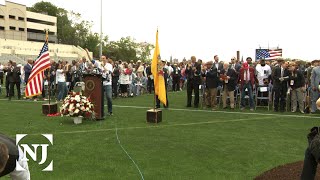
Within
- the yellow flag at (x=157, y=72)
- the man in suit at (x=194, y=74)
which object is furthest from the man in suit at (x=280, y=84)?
the yellow flag at (x=157, y=72)

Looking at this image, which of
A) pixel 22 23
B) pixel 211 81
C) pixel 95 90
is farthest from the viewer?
pixel 22 23

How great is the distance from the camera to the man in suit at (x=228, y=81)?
16991mm

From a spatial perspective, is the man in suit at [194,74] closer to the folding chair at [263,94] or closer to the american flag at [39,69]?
the folding chair at [263,94]

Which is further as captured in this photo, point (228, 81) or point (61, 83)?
point (61, 83)

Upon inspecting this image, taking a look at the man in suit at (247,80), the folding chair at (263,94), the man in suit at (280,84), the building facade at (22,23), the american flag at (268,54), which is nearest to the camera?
the man in suit at (280,84)

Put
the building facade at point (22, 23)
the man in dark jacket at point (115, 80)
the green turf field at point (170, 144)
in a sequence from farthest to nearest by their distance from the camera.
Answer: the building facade at point (22, 23) → the man in dark jacket at point (115, 80) → the green turf field at point (170, 144)

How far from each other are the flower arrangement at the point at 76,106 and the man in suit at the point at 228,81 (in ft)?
21.9

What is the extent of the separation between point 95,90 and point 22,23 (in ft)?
319

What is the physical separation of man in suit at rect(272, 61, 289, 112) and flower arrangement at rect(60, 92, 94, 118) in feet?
26.3

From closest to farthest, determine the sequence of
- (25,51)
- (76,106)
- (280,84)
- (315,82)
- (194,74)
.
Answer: (76,106) < (315,82) < (280,84) < (194,74) < (25,51)

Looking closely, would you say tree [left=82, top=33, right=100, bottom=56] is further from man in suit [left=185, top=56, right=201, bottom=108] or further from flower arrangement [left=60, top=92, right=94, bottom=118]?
flower arrangement [left=60, top=92, right=94, bottom=118]

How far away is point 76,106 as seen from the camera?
12.2 meters

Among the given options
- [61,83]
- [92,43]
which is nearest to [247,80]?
[61,83]

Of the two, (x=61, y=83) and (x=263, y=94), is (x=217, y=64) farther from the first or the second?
(x=61, y=83)
